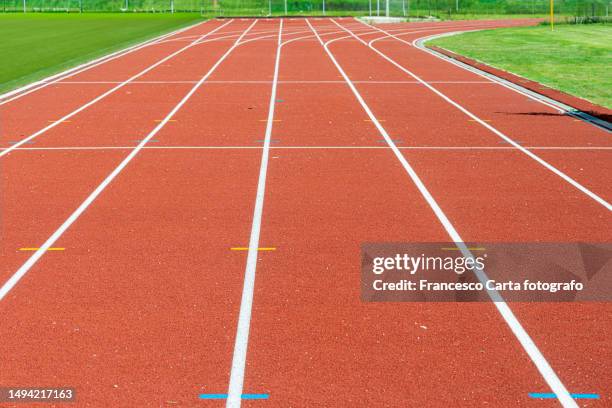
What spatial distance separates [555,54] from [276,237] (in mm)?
22510

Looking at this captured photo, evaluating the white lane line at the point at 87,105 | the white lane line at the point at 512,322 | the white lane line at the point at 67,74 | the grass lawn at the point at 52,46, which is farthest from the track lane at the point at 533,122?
the grass lawn at the point at 52,46

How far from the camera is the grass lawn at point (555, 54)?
20.3m

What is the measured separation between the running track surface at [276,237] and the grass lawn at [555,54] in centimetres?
329

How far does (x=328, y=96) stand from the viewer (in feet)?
61.9

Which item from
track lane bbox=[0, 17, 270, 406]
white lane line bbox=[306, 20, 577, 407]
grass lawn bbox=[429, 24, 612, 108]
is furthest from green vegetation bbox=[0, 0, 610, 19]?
track lane bbox=[0, 17, 270, 406]

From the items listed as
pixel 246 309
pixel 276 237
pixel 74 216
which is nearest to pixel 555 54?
pixel 276 237

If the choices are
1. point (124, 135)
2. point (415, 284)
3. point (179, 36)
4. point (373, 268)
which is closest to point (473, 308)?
point (415, 284)

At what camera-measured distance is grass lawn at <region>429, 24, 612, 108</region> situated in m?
20.3

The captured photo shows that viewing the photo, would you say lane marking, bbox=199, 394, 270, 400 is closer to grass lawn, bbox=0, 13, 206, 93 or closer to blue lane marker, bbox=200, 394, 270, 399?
blue lane marker, bbox=200, 394, 270, 399

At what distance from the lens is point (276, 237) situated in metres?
8.24

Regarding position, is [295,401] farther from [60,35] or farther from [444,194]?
[60,35]

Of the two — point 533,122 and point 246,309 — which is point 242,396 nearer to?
point 246,309

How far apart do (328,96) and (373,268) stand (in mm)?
11913

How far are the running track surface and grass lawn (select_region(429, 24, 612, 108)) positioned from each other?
3292mm
